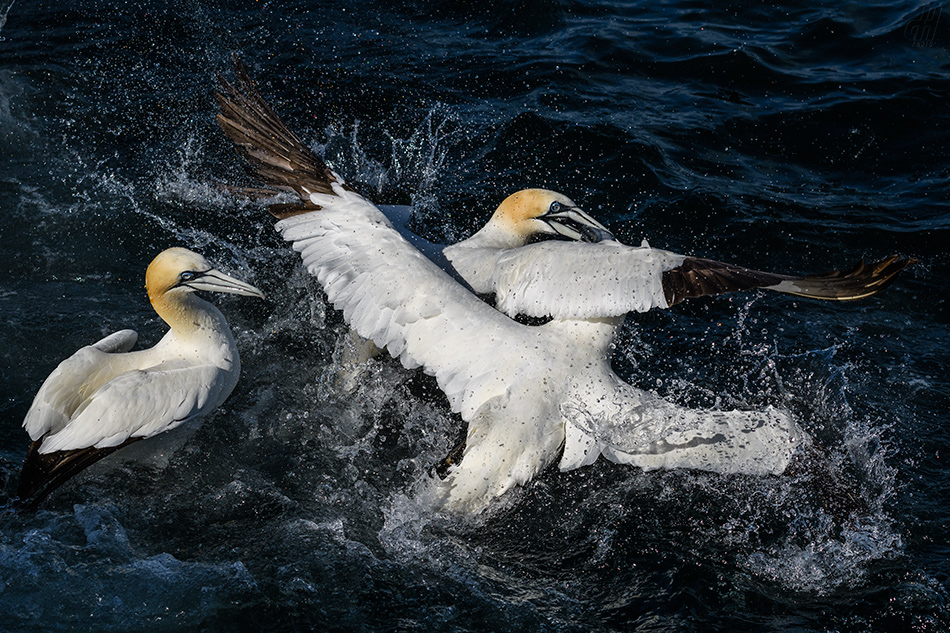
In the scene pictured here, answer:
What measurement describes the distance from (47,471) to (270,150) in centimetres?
238

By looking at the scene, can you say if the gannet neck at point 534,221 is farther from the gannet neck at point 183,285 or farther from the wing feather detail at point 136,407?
the wing feather detail at point 136,407

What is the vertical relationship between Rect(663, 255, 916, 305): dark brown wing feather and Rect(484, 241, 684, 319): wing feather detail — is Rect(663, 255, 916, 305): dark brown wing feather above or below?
above

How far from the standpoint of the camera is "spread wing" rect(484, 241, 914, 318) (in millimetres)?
4074

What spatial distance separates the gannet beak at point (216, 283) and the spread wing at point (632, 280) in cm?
149

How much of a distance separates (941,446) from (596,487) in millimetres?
2118

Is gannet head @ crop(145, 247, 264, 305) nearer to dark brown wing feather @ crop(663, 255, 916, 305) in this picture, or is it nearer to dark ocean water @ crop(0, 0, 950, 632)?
dark ocean water @ crop(0, 0, 950, 632)

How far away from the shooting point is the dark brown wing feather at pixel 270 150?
18.4ft

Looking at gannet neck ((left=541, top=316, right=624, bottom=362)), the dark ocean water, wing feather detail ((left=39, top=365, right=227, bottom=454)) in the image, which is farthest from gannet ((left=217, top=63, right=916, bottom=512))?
wing feather detail ((left=39, top=365, right=227, bottom=454))

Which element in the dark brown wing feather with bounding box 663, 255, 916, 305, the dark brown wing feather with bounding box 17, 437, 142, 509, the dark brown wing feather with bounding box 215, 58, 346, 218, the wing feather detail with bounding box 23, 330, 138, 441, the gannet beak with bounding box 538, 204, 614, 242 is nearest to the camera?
the dark brown wing feather with bounding box 663, 255, 916, 305

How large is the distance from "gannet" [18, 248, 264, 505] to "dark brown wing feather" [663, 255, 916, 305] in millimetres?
2319

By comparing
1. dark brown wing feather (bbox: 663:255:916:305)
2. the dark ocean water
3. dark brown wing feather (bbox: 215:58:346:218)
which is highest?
dark brown wing feather (bbox: 215:58:346:218)

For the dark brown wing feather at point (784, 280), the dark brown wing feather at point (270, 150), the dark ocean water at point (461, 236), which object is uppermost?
the dark brown wing feather at point (270, 150)

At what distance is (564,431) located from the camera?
488 cm

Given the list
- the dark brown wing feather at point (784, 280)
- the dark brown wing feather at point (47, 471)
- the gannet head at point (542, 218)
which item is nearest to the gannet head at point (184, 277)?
the dark brown wing feather at point (47, 471)
